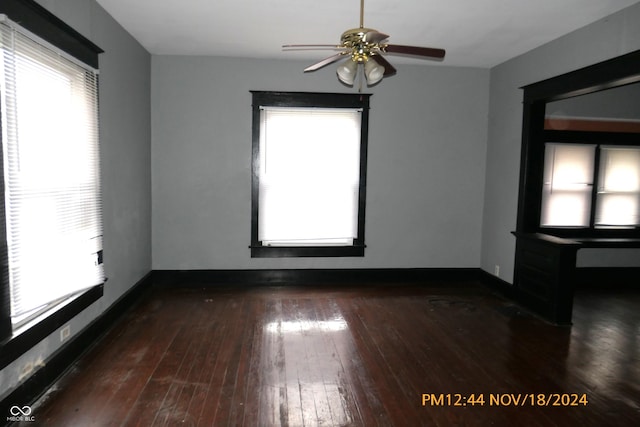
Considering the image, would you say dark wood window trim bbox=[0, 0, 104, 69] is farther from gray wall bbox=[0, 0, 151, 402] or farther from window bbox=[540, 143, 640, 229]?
window bbox=[540, 143, 640, 229]

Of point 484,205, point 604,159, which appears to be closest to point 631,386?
point 484,205

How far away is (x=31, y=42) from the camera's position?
2.66 meters

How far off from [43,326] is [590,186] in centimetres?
639

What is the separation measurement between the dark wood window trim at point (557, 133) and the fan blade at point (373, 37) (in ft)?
7.72

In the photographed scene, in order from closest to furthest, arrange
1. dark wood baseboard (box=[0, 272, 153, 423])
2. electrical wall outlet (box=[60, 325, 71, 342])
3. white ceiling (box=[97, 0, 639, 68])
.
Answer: dark wood baseboard (box=[0, 272, 153, 423]) → electrical wall outlet (box=[60, 325, 71, 342]) → white ceiling (box=[97, 0, 639, 68])

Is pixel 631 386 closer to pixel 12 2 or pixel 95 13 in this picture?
pixel 12 2

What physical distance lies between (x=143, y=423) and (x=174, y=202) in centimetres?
339

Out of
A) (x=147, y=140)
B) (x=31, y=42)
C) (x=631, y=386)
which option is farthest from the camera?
(x=147, y=140)

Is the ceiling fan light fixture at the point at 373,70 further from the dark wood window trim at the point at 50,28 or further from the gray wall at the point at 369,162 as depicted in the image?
the gray wall at the point at 369,162

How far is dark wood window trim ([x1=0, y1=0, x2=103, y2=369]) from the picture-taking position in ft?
7.93

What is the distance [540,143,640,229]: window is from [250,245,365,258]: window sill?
260 cm

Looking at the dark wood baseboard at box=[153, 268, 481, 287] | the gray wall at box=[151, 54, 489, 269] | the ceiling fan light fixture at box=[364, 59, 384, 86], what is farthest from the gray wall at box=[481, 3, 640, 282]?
the ceiling fan light fixture at box=[364, 59, 384, 86]

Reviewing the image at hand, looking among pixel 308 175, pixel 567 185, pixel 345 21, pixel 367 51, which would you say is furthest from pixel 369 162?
pixel 367 51

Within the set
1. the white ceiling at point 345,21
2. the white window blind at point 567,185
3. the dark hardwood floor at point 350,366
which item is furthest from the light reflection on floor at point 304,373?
the white window blind at point 567,185
